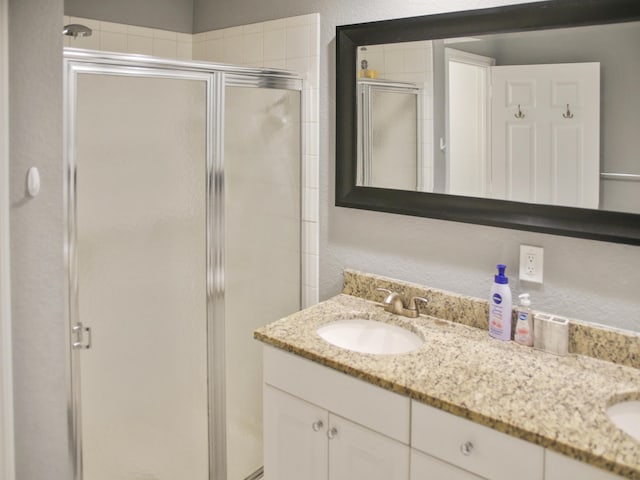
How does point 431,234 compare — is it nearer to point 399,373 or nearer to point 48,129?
point 399,373

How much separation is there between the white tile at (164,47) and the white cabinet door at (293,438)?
5.87ft

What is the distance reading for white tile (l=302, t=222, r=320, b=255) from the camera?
2412mm

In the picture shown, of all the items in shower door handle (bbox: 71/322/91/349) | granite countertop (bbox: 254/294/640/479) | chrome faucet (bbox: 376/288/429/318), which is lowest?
granite countertop (bbox: 254/294/640/479)

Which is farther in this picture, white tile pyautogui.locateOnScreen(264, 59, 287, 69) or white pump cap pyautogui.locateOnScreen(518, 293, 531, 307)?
white tile pyautogui.locateOnScreen(264, 59, 287, 69)

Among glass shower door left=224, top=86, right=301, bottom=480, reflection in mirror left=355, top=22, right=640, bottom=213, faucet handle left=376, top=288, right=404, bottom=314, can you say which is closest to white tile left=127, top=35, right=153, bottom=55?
glass shower door left=224, top=86, right=301, bottom=480

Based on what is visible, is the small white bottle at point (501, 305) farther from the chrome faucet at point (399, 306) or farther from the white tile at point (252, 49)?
the white tile at point (252, 49)

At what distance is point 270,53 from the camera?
8.16 ft

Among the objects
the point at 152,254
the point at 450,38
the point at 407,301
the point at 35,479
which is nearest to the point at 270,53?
the point at 450,38

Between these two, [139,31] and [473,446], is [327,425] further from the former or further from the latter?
[139,31]

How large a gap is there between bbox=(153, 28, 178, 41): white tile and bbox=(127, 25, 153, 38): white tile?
2 centimetres

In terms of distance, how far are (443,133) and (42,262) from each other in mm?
1355

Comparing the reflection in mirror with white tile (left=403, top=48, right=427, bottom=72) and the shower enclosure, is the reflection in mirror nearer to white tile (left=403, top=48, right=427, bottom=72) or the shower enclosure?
white tile (left=403, top=48, right=427, bottom=72)

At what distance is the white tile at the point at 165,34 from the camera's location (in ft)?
8.98

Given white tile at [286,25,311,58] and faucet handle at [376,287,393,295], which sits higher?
white tile at [286,25,311,58]
